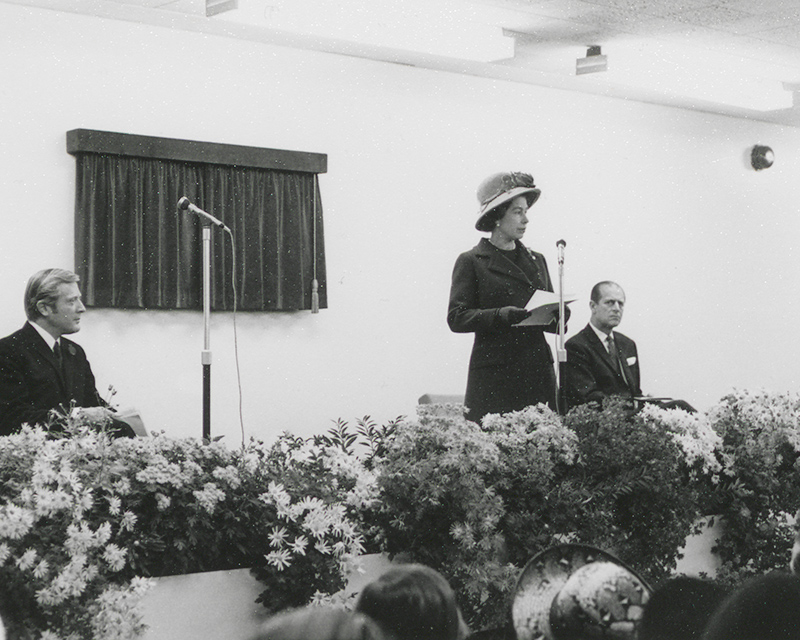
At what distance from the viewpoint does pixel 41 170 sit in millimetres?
6414

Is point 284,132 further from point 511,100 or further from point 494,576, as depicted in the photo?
point 494,576

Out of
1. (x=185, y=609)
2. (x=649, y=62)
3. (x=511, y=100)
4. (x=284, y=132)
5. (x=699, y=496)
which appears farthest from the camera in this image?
(x=511, y=100)

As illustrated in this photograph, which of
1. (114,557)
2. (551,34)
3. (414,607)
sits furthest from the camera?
(551,34)

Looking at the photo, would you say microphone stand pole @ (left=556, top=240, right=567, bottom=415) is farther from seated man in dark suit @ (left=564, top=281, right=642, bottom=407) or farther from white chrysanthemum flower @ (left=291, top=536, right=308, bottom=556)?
white chrysanthemum flower @ (left=291, top=536, right=308, bottom=556)

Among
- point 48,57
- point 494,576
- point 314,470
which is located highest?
point 48,57

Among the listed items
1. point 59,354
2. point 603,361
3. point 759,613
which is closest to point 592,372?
point 603,361

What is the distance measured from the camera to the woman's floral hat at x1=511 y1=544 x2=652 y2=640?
2.23 metres

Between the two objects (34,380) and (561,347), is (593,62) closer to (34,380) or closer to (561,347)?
(561,347)

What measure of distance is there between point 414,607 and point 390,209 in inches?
241

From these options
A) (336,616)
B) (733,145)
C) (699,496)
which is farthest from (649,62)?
(336,616)

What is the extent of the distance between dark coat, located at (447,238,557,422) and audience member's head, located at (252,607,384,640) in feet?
10.7

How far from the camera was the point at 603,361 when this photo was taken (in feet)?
21.3

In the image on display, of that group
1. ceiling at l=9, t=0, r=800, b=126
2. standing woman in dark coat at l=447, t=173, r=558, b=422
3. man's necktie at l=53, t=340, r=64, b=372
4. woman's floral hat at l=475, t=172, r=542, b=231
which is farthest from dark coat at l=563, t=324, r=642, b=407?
man's necktie at l=53, t=340, r=64, b=372

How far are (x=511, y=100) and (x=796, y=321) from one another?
12.5 feet
